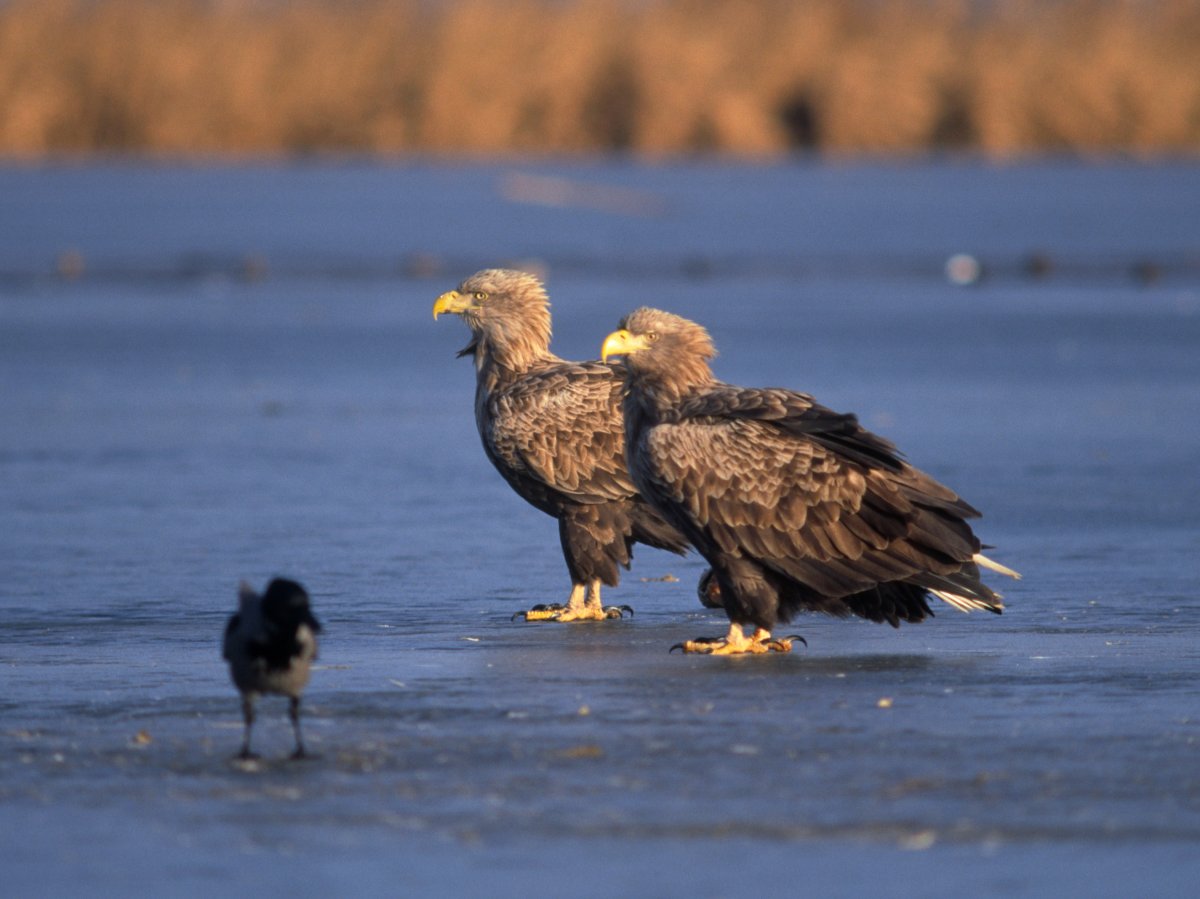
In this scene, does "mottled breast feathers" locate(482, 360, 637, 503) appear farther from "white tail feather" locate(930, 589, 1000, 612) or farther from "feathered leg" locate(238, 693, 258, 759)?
"feathered leg" locate(238, 693, 258, 759)

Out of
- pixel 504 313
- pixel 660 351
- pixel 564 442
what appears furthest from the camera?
pixel 504 313

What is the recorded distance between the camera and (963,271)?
30.9 metres

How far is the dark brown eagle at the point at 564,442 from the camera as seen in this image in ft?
33.9

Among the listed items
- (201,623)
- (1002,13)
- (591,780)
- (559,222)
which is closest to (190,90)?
(559,222)

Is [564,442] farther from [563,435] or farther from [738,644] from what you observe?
[738,644]

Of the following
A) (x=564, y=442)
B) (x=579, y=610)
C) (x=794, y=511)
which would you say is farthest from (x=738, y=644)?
(x=564, y=442)

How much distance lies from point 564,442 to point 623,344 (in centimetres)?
98

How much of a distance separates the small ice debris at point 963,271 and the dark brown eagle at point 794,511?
20.9 m

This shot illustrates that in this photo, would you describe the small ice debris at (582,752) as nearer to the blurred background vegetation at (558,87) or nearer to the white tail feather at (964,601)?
the white tail feather at (964,601)

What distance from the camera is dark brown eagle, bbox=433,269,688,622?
10320mm

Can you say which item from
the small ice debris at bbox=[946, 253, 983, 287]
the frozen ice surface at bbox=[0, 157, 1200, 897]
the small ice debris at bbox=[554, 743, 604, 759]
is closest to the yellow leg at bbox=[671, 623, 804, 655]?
the frozen ice surface at bbox=[0, 157, 1200, 897]

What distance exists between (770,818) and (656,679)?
210cm

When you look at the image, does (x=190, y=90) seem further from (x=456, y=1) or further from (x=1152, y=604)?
(x=1152, y=604)

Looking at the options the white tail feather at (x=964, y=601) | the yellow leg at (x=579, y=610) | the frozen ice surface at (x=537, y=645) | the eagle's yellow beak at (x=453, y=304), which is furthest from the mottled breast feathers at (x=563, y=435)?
the white tail feather at (x=964, y=601)
